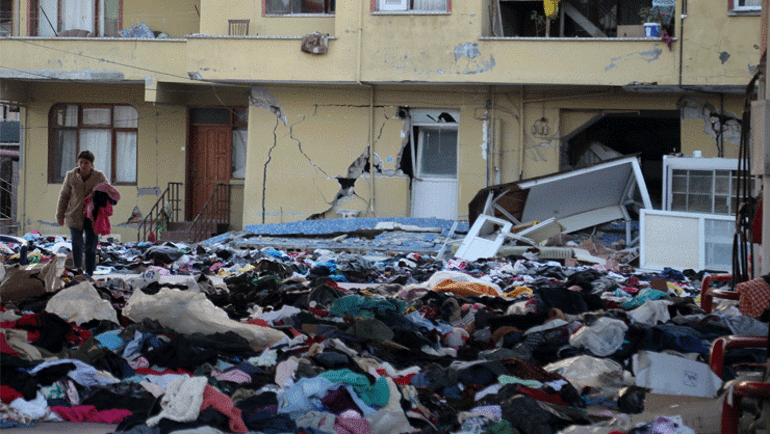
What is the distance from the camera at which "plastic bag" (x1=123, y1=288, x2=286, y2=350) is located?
19.7 ft

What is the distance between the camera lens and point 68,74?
18109 millimetres

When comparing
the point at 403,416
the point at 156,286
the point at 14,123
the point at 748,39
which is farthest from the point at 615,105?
the point at 14,123

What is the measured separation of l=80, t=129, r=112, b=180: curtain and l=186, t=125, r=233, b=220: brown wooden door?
1.94 m

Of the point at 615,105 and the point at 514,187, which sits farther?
the point at 615,105

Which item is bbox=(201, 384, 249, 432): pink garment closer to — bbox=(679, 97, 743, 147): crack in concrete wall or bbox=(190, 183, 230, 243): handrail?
bbox=(679, 97, 743, 147): crack in concrete wall

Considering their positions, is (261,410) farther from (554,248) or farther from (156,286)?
(554,248)

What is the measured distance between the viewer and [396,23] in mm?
16078

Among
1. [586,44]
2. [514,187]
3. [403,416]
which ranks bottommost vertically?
[403,416]

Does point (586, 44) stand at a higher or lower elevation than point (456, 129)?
higher

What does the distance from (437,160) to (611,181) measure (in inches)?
151

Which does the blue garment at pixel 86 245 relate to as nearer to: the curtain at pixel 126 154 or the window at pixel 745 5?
the curtain at pixel 126 154

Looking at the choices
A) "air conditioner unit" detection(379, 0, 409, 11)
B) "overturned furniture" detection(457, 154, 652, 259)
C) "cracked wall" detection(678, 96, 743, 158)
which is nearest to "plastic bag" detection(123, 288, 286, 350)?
Answer: "overturned furniture" detection(457, 154, 652, 259)

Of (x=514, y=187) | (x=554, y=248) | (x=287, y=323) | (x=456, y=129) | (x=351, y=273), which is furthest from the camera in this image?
(x=456, y=129)

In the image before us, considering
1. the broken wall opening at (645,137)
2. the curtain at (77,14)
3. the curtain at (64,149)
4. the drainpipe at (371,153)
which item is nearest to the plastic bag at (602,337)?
the drainpipe at (371,153)
